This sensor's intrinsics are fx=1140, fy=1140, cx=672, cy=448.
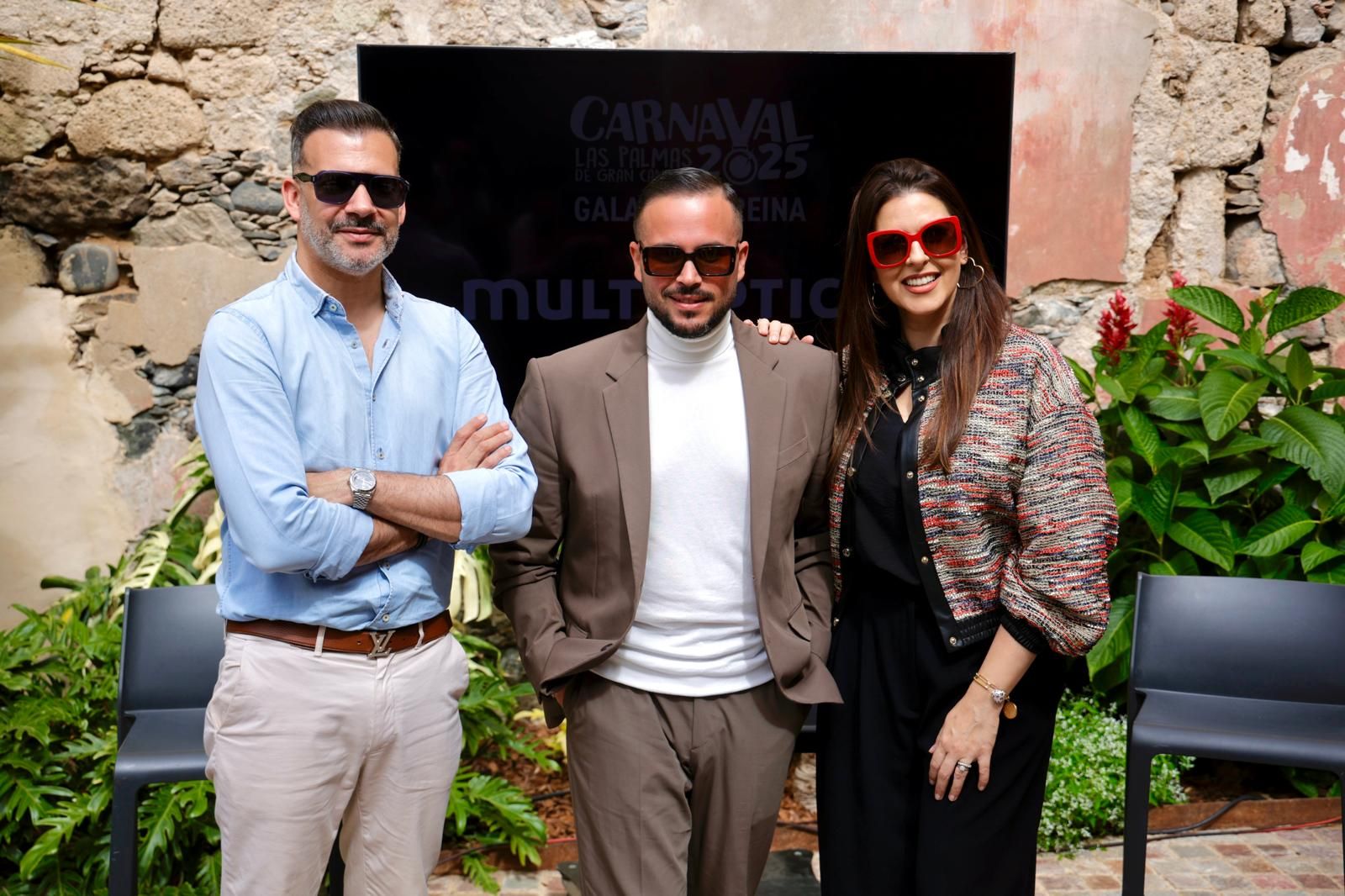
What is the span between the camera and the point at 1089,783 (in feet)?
12.0

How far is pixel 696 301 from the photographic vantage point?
2.16 meters

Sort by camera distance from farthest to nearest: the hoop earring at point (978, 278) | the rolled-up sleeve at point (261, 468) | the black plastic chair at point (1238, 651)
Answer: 1. the black plastic chair at point (1238, 651)
2. the hoop earring at point (978, 278)
3. the rolled-up sleeve at point (261, 468)

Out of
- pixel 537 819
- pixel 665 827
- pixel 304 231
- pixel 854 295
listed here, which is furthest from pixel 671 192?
pixel 537 819

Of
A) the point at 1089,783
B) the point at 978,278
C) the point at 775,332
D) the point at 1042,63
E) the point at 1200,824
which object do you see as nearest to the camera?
the point at 978,278

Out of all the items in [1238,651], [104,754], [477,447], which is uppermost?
[477,447]

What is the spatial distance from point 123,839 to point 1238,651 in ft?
8.70

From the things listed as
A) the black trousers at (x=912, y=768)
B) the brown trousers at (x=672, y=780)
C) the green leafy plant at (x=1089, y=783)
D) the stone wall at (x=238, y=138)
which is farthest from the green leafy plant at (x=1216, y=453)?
the brown trousers at (x=672, y=780)

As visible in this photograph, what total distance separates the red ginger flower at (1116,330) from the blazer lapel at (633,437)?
233 cm

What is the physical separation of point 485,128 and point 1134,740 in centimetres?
267

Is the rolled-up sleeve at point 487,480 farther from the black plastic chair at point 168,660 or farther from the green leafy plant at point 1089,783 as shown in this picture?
the green leafy plant at point 1089,783

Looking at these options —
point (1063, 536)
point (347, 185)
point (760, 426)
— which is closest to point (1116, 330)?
point (1063, 536)

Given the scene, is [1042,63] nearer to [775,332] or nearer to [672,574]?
[775,332]

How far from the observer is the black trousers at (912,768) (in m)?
2.17

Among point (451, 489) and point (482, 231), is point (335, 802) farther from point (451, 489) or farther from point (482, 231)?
point (482, 231)
